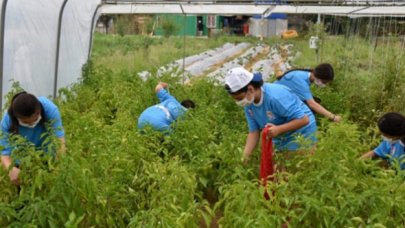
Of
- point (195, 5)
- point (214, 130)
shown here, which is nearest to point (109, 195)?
point (214, 130)

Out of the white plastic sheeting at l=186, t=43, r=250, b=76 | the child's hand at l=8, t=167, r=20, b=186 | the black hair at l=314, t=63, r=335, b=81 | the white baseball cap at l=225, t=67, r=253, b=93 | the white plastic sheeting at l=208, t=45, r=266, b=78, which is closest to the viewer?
the child's hand at l=8, t=167, r=20, b=186

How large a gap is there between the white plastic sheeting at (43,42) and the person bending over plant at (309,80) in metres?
3.00

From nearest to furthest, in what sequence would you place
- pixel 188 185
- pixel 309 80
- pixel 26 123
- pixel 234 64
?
pixel 188 185
pixel 26 123
pixel 309 80
pixel 234 64

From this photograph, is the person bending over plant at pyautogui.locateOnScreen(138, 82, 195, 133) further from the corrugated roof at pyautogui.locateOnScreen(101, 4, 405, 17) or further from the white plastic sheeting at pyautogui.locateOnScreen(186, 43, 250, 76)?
the white plastic sheeting at pyautogui.locateOnScreen(186, 43, 250, 76)

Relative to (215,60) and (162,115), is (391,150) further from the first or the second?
(215,60)

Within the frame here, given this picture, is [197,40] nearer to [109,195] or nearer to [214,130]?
[214,130]

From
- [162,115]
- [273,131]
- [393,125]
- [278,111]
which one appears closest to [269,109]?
[278,111]

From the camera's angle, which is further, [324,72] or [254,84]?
[324,72]

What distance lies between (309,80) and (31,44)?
11.6 ft

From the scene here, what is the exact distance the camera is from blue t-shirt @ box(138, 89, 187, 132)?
4.99 metres

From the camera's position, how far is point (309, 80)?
17.8ft

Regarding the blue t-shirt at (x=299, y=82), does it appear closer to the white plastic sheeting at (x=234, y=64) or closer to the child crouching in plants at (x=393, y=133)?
the child crouching in plants at (x=393, y=133)

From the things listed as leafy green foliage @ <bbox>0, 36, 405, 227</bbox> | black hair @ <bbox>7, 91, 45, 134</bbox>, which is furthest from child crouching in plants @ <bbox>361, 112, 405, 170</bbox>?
black hair @ <bbox>7, 91, 45, 134</bbox>

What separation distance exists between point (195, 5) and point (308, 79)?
14.1 feet
